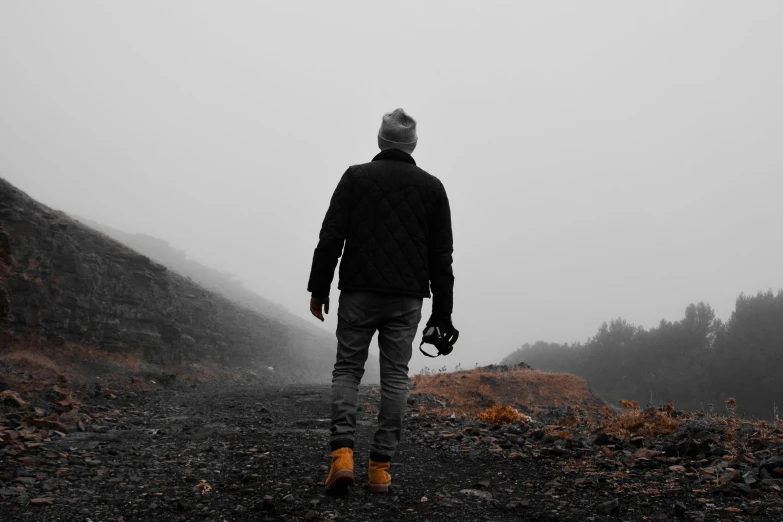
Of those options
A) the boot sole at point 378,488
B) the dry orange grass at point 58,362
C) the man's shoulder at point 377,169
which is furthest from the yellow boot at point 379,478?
the dry orange grass at point 58,362

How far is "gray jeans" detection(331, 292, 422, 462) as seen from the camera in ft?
12.3

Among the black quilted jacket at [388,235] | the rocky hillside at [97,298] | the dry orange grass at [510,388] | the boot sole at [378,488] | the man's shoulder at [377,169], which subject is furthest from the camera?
the dry orange grass at [510,388]

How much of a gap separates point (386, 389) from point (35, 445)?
339cm

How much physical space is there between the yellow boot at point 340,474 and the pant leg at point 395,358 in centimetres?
32

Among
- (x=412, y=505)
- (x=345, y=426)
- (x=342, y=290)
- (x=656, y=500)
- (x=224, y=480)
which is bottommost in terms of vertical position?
(x=224, y=480)

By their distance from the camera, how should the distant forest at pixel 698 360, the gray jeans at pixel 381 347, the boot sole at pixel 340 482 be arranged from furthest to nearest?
1. the distant forest at pixel 698 360
2. the gray jeans at pixel 381 347
3. the boot sole at pixel 340 482

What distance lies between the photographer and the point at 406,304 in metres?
3.87

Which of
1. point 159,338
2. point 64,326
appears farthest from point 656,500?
point 159,338

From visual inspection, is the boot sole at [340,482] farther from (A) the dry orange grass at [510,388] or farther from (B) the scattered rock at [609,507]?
(A) the dry orange grass at [510,388]

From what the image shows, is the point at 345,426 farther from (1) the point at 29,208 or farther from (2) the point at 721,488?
(1) the point at 29,208

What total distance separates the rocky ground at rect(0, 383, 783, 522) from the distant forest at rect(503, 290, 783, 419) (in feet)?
50.4

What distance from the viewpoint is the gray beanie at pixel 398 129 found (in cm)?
428

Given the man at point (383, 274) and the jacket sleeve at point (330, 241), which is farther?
the jacket sleeve at point (330, 241)

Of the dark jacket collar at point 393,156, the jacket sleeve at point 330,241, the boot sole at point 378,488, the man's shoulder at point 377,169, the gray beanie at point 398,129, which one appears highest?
the gray beanie at point 398,129
